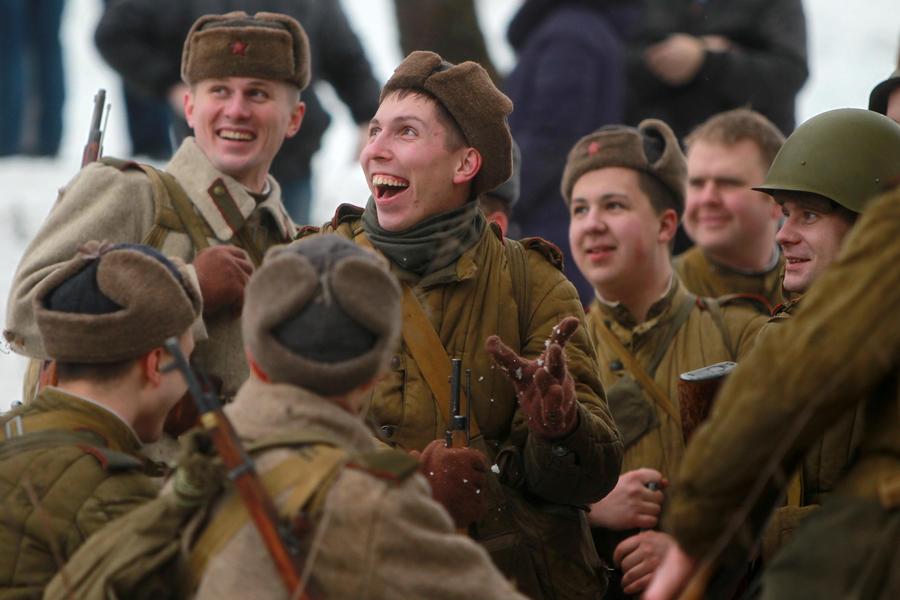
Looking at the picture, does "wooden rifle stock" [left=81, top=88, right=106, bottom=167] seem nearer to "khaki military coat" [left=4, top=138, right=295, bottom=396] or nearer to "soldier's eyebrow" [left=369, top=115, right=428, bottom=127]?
"khaki military coat" [left=4, top=138, right=295, bottom=396]

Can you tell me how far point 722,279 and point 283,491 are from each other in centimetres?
461

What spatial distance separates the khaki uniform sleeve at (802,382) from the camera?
4.04 m

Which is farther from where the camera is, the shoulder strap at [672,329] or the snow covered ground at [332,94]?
the snow covered ground at [332,94]

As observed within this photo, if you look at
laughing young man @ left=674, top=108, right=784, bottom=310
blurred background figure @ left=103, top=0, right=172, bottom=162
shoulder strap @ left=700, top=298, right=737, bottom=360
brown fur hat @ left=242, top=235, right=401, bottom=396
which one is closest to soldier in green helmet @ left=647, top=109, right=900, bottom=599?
brown fur hat @ left=242, top=235, right=401, bottom=396

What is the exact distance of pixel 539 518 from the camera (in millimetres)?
6113

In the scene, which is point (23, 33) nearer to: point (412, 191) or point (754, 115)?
point (754, 115)

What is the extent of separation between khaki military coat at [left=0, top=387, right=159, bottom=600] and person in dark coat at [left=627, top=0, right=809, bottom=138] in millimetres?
5716

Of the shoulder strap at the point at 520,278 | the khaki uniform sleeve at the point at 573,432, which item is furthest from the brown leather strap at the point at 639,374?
the shoulder strap at the point at 520,278

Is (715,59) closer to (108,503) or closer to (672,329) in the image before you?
(672,329)

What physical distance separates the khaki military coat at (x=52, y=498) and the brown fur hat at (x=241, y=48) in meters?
2.48

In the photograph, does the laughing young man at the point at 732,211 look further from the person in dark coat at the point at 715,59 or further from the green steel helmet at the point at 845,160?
the green steel helmet at the point at 845,160

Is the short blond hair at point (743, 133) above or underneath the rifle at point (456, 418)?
above

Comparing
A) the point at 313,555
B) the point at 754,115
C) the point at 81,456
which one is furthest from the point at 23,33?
the point at 313,555

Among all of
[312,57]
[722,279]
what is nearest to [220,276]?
[722,279]
